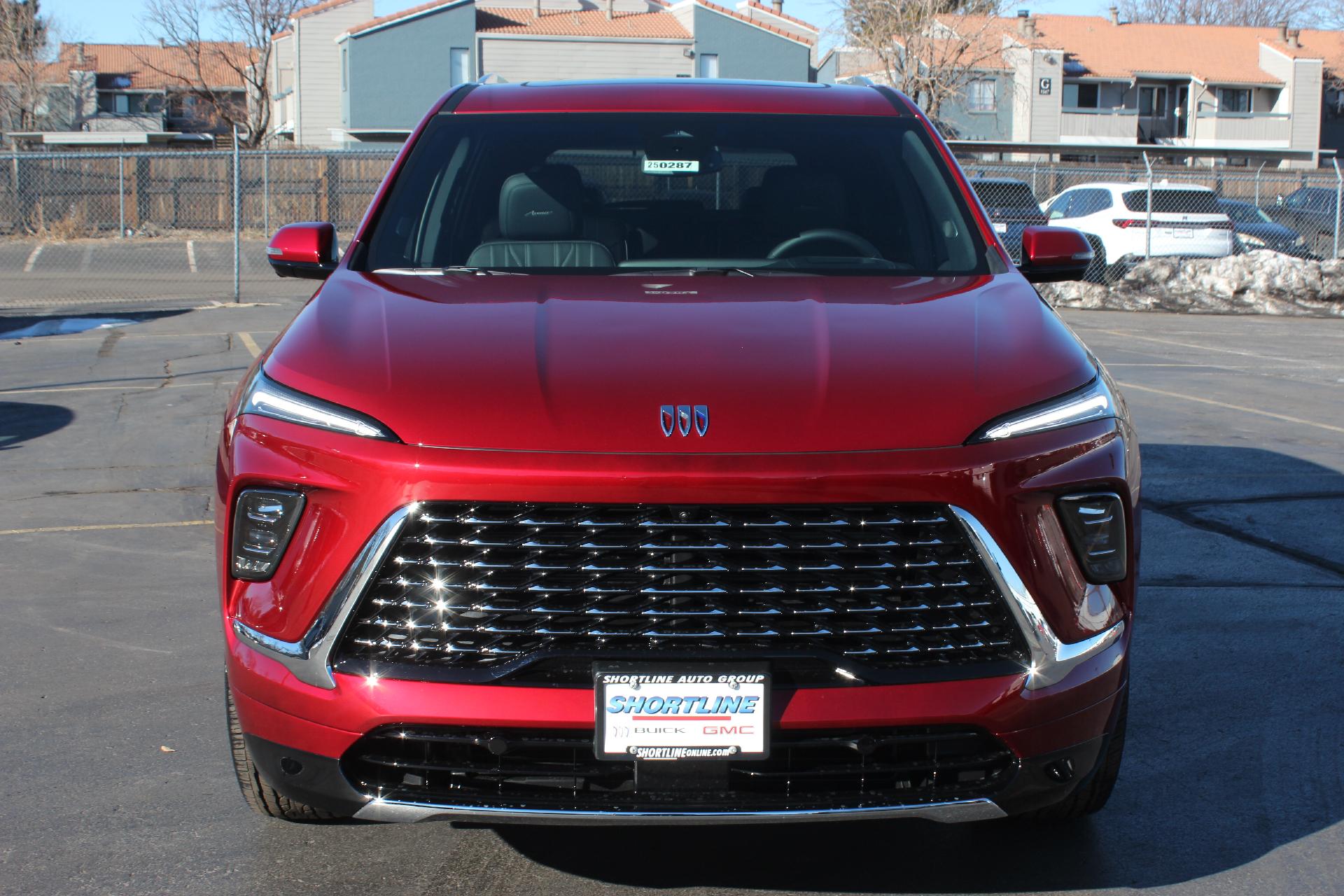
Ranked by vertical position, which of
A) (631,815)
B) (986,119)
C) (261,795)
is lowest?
(261,795)

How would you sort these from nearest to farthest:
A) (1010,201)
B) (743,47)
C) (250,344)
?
(250,344) < (1010,201) < (743,47)

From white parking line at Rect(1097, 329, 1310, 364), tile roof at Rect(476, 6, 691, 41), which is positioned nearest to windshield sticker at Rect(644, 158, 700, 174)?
white parking line at Rect(1097, 329, 1310, 364)

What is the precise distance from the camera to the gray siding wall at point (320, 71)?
50062mm

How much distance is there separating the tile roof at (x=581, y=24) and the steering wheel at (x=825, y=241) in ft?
150

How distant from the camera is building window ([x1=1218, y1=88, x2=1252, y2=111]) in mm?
62406

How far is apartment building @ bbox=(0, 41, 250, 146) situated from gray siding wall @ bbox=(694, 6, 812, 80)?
64.0 ft

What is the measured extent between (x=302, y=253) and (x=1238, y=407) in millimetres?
8209

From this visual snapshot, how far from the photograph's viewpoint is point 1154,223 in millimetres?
20859

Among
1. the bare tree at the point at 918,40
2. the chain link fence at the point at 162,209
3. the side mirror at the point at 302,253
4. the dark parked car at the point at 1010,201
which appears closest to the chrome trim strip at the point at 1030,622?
the side mirror at the point at 302,253

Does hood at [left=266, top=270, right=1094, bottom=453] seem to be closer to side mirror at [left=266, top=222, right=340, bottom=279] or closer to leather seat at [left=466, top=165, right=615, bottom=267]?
leather seat at [left=466, top=165, right=615, bottom=267]

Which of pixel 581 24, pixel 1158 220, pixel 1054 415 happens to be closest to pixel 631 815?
pixel 1054 415

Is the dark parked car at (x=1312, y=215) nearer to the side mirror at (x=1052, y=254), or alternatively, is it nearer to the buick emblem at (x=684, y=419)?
the side mirror at (x=1052, y=254)

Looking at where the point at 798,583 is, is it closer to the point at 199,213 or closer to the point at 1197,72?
the point at 199,213

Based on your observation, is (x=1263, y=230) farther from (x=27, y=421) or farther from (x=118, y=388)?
(x=27, y=421)
